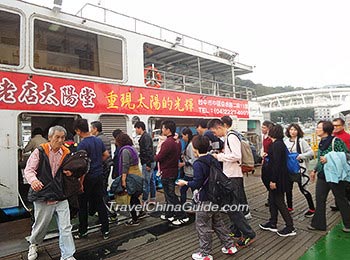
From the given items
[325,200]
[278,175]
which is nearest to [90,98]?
[278,175]

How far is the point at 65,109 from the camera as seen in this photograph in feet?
15.8

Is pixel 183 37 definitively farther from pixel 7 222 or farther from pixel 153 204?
pixel 7 222

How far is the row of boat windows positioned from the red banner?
13.6 inches

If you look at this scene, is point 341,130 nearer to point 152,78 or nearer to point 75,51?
point 152,78

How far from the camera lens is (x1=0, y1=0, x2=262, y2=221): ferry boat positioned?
14.0ft

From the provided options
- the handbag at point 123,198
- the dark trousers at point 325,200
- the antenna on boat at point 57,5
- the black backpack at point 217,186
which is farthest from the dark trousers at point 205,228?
the antenna on boat at point 57,5

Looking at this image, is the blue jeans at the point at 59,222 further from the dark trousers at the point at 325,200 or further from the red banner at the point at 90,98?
the dark trousers at the point at 325,200

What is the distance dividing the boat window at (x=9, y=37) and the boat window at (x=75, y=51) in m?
0.31

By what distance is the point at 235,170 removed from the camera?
3334 mm

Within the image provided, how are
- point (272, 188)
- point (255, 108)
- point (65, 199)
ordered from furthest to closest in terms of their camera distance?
point (255, 108) < point (272, 188) < point (65, 199)

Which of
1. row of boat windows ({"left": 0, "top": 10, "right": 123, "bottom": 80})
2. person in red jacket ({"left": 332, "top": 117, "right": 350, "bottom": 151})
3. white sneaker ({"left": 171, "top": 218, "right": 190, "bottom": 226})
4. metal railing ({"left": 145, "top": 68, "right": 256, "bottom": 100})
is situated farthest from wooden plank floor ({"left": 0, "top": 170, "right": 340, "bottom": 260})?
metal railing ({"left": 145, "top": 68, "right": 256, "bottom": 100})

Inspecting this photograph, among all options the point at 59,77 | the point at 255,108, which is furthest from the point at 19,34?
the point at 255,108

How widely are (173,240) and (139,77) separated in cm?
401

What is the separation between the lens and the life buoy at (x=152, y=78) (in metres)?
6.53
